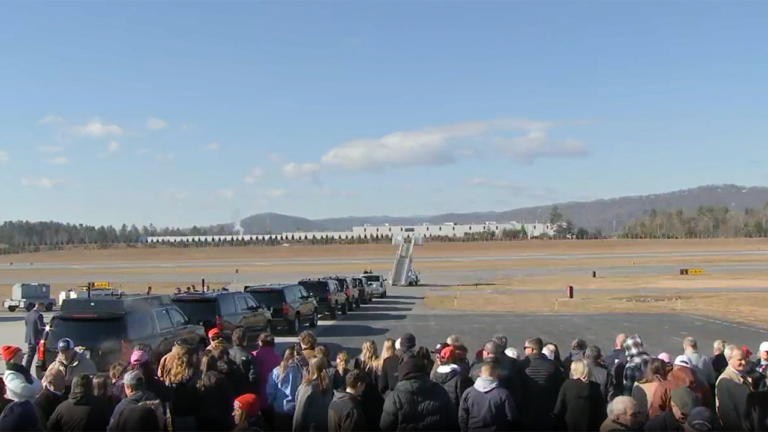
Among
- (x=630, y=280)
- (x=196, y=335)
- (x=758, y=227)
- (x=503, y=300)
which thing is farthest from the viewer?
(x=758, y=227)

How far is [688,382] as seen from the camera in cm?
775

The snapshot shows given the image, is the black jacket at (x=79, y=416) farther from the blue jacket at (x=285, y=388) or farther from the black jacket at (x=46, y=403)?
the blue jacket at (x=285, y=388)

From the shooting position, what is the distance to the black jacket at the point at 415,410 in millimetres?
7156

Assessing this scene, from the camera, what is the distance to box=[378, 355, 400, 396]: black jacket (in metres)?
9.26

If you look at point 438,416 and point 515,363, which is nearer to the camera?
point 438,416

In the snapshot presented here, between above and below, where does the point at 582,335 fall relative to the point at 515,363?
below

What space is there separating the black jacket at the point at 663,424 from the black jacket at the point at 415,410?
68.0 inches

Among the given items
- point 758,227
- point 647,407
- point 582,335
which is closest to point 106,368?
point 647,407

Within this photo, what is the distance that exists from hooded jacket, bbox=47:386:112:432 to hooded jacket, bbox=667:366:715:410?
535cm

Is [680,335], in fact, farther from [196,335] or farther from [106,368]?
[106,368]

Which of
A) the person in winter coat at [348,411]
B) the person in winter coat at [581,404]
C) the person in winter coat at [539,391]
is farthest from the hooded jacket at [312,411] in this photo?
the person in winter coat at [581,404]

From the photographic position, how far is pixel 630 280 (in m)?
58.2

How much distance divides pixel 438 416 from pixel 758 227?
19034cm

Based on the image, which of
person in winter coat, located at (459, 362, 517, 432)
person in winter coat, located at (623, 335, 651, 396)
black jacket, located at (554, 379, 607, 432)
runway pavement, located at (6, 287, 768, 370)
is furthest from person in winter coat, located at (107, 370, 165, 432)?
runway pavement, located at (6, 287, 768, 370)
